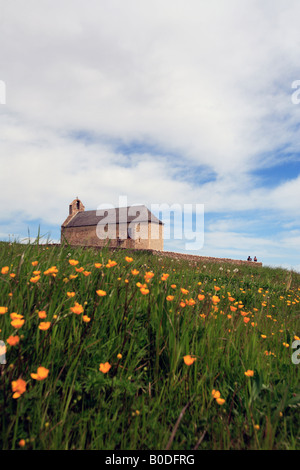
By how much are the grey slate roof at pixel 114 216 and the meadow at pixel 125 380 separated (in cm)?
4786

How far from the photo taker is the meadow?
194 cm

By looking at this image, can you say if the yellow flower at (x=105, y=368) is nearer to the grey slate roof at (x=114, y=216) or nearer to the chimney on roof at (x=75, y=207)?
the grey slate roof at (x=114, y=216)

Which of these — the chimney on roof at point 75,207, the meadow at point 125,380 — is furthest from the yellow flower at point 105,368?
the chimney on roof at point 75,207

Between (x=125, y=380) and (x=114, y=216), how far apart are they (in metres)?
53.2

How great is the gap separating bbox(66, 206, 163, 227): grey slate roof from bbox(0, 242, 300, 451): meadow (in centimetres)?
4786

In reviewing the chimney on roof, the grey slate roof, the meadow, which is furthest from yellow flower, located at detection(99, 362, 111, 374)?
the chimney on roof

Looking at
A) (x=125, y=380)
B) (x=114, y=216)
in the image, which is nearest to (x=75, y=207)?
(x=114, y=216)

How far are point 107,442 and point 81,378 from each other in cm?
51

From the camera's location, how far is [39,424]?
1.92 meters

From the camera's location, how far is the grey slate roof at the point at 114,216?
51.7 metres

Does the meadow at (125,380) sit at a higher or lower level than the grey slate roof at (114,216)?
lower

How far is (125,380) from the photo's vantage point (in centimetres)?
226
